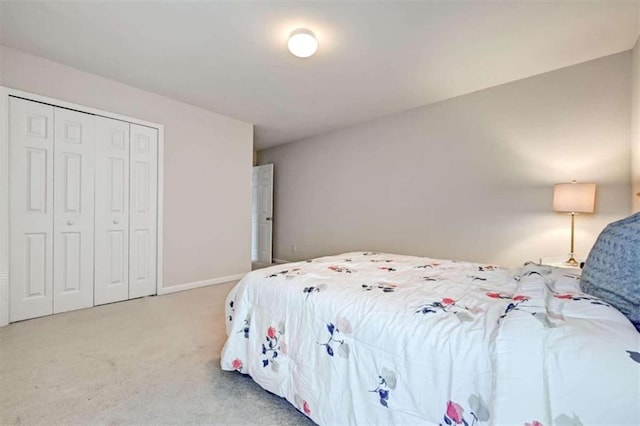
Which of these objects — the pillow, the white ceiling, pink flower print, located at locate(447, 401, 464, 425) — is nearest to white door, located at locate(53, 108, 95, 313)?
the white ceiling

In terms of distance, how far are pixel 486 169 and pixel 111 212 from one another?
407cm

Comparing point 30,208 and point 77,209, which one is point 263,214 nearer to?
point 77,209

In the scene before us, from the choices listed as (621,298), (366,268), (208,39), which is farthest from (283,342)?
(208,39)

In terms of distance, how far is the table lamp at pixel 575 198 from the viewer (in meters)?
2.32

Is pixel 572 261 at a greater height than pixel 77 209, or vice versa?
pixel 77 209

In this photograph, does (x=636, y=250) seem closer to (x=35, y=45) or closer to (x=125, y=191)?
(x=125, y=191)

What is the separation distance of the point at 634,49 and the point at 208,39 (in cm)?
346

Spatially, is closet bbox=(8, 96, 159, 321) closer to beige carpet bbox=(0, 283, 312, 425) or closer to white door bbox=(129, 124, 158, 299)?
white door bbox=(129, 124, 158, 299)

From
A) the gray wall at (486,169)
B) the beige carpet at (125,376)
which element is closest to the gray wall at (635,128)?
the gray wall at (486,169)

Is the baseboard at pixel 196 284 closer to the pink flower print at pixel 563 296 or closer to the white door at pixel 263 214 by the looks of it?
the white door at pixel 263 214

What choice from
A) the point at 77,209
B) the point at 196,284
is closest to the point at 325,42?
the point at 77,209

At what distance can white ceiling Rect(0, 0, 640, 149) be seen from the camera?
1.98m

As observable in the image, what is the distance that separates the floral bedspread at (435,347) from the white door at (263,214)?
379 cm

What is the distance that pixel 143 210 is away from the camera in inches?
130
